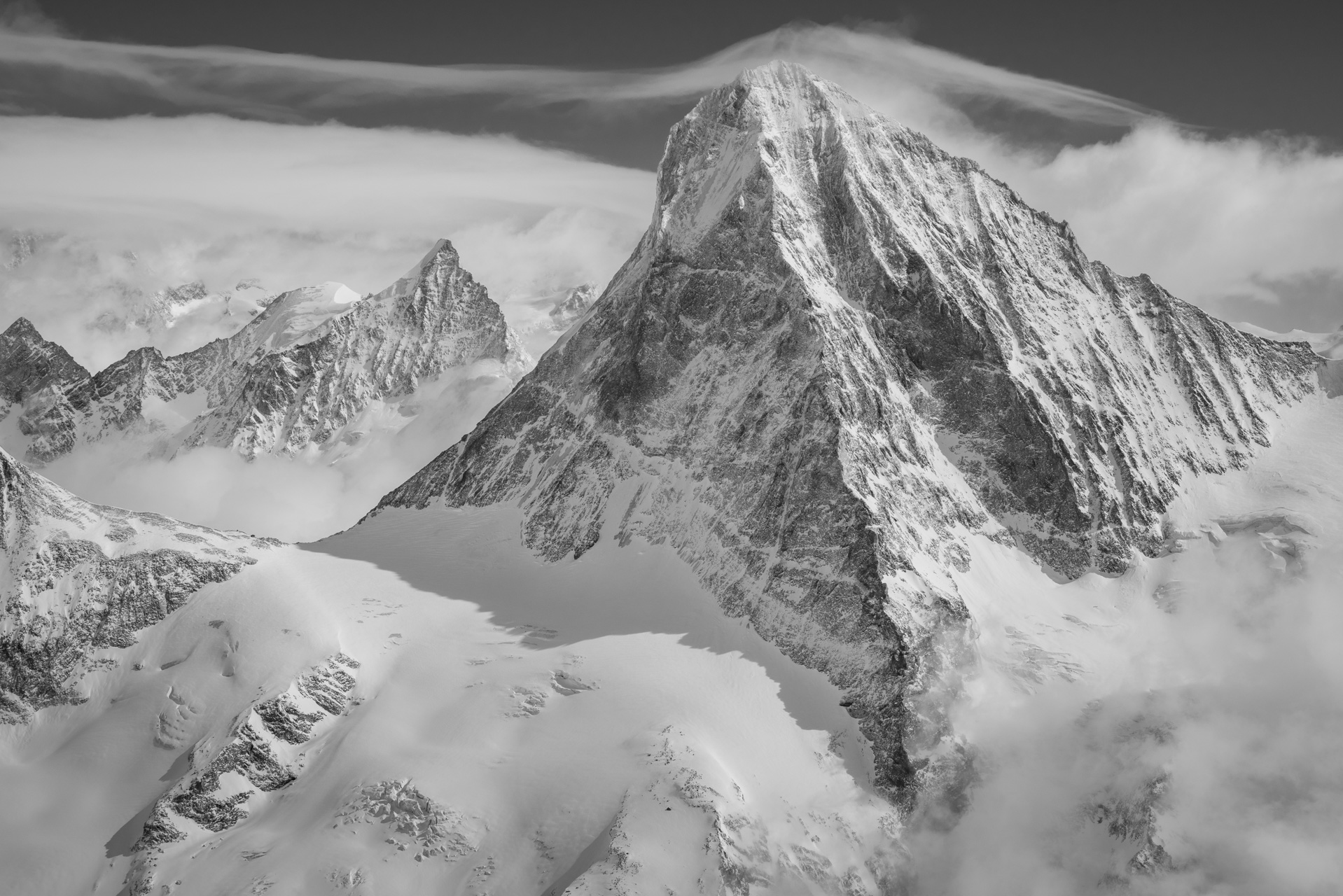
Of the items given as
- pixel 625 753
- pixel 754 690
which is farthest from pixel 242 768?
pixel 754 690

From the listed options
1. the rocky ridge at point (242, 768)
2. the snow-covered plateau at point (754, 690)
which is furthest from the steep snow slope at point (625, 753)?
the snow-covered plateau at point (754, 690)

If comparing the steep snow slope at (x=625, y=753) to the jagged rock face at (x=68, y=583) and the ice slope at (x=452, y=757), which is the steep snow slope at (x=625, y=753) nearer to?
the ice slope at (x=452, y=757)

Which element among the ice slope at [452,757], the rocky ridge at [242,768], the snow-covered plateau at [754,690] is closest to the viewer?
the snow-covered plateau at [754,690]

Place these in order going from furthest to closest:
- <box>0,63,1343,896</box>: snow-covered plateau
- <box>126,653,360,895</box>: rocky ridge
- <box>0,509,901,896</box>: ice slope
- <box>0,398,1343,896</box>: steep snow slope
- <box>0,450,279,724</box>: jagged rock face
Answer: <box>0,450,279,724</box>: jagged rock face → <box>126,653,360,895</box>: rocky ridge → <box>0,509,901,896</box>: ice slope → <box>0,63,1343,896</box>: snow-covered plateau → <box>0,398,1343,896</box>: steep snow slope

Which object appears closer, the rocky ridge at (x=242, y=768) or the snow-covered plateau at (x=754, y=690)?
the snow-covered plateau at (x=754, y=690)

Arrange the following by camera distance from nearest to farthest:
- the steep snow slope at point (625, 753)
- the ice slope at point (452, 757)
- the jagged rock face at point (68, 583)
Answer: the steep snow slope at point (625, 753) < the ice slope at point (452, 757) < the jagged rock face at point (68, 583)

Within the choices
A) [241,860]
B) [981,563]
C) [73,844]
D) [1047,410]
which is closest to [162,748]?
[73,844]

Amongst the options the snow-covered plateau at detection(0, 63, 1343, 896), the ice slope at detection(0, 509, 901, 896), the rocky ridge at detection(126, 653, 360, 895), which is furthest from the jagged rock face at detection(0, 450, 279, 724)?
the rocky ridge at detection(126, 653, 360, 895)

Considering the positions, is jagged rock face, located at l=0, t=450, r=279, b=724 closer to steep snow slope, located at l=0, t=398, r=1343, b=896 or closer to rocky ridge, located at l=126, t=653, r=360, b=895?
steep snow slope, located at l=0, t=398, r=1343, b=896
